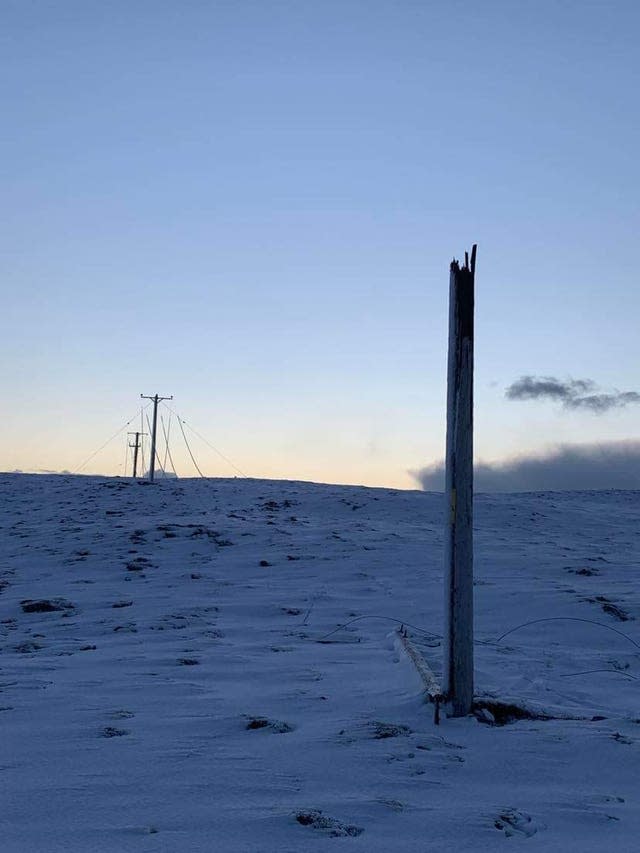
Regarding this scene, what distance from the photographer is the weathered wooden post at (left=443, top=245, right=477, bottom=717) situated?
3.92m

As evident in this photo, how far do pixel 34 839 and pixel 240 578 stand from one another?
685cm

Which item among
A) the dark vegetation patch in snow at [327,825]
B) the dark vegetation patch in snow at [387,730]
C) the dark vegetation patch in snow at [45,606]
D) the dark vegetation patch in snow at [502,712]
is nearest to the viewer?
the dark vegetation patch in snow at [327,825]

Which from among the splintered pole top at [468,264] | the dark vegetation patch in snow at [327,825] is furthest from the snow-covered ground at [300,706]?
the splintered pole top at [468,264]

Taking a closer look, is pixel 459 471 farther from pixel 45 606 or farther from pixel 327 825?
pixel 45 606

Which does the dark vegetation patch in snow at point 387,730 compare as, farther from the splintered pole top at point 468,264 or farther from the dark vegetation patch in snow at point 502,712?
the splintered pole top at point 468,264

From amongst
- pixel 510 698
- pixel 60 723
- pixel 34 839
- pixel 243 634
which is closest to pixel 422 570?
pixel 243 634

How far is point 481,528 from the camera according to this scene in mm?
14117

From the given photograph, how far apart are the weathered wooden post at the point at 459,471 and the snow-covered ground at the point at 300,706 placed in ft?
1.55

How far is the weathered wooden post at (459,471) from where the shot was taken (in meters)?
3.92

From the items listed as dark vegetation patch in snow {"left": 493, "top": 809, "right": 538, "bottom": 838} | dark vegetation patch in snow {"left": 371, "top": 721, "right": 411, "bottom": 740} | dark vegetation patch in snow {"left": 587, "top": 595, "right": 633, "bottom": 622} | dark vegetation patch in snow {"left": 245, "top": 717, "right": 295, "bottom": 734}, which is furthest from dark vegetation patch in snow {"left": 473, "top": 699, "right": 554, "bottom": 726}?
dark vegetation patch in snow {"left": 587, "top": 595, "right": 633, "bottom": 622}

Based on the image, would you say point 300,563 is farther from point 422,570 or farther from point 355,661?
point 355,661

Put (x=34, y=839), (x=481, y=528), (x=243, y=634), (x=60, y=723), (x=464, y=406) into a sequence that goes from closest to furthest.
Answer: (x=34, y=839), (x=60, y=723), (x=464, y=406), (x=243, y=634), (x=481, y=528)

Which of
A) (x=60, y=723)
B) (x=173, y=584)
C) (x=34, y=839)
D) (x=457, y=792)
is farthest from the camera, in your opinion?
(x=173, y=584)

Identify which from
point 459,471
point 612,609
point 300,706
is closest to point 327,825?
point 300,706
